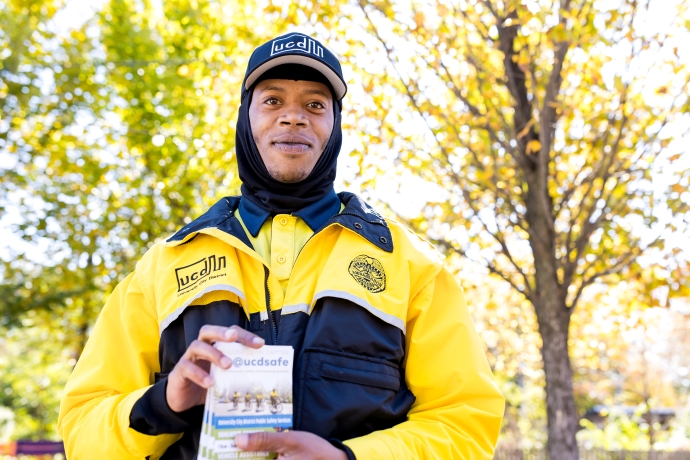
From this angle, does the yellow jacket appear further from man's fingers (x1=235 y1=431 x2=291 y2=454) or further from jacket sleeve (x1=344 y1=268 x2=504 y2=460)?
man's fingers (x1=235 y1=431 x2=291 y2=454)

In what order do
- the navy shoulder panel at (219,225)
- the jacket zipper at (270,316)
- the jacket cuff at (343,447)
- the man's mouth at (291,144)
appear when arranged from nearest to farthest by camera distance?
the jacket cuff at (343,447), the jacket zipper at (270,316), the navy shoulder panel at (219,225), the man's mouth at (291,144)

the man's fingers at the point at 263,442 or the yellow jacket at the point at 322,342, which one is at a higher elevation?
the yellow jacket at the point at 322,342

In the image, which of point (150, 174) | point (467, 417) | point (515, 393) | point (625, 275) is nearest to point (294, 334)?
point (467, 417)

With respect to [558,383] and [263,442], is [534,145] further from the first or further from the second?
[263,442]

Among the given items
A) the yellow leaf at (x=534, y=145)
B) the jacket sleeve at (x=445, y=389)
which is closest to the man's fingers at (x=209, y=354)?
the jacket sleeve at (x=445, y=389)

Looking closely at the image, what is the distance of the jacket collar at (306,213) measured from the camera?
2.33 m

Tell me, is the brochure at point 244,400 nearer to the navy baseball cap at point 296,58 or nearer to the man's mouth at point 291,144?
the man's mouth at point 291,144

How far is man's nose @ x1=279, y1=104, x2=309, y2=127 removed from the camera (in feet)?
7.65

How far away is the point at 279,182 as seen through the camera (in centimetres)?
238

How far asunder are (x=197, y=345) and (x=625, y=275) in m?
6.06

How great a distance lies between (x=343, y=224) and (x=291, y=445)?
0.82 meters

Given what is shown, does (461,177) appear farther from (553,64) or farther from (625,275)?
(625,275)

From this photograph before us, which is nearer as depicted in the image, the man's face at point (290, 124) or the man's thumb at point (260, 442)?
the man's thumb at point (260, 442)

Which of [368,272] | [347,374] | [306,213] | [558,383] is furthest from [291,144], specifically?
[558,383]
